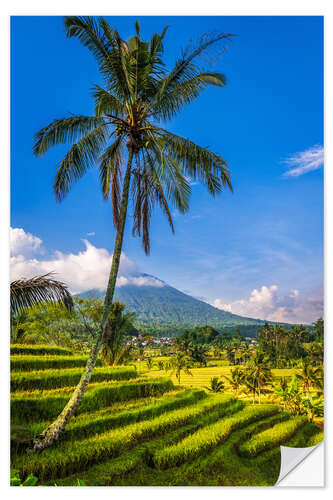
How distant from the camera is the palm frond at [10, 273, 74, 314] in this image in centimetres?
308

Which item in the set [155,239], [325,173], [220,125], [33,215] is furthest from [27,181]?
[325,173]

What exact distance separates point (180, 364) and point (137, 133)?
9.29 ft

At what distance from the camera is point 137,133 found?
11.2ft

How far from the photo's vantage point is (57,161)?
3.92m

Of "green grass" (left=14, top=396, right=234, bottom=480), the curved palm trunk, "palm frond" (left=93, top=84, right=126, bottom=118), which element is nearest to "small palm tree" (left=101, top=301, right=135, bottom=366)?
"green grass" (left=14, top=396, right=234, bottom=480)

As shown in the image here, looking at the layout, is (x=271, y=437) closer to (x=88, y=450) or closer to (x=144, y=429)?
(x=144, y=429)

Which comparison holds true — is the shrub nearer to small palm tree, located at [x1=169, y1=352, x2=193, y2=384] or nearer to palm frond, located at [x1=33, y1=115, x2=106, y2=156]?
small palm tree, located at [x1=169, y1=352, x2=193, y2=384]

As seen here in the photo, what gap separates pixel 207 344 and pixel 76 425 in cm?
178

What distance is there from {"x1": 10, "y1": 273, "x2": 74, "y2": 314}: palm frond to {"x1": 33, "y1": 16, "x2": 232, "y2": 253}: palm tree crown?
1064mm

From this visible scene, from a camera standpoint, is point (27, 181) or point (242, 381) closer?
point (27, 181)

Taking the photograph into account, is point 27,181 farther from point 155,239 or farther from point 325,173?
point 325,173
